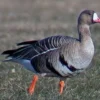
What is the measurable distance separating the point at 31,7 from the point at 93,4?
258 centimetres

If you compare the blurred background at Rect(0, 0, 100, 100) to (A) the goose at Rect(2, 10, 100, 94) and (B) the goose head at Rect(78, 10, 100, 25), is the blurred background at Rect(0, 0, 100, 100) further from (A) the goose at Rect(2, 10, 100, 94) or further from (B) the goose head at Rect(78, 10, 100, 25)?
(B) the goose head at Rect(78, 10, 100, 25)

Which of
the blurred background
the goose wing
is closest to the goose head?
the goose wing

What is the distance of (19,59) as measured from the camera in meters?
8.68

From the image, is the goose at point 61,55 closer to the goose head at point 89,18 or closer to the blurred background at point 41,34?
the goose head at point 89,18

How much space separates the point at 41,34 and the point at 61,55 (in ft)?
24.8

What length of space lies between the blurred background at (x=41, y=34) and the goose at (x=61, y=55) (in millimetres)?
308

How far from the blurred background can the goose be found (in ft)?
1.01

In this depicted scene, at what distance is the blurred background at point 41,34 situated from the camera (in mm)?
8305

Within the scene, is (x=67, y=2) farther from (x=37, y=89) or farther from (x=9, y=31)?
(x=37, y=89)

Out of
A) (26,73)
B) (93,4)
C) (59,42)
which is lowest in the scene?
(93,4)

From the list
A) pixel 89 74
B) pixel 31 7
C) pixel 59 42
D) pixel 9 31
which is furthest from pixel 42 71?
pixel 31 7

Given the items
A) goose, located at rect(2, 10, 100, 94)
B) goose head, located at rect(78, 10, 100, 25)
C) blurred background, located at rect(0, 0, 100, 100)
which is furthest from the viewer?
goose head, located at rect(78, 10, 100, 25)

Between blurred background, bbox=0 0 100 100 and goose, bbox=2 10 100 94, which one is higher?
goose, bbox=2 10 100 94

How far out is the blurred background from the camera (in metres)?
8.30
